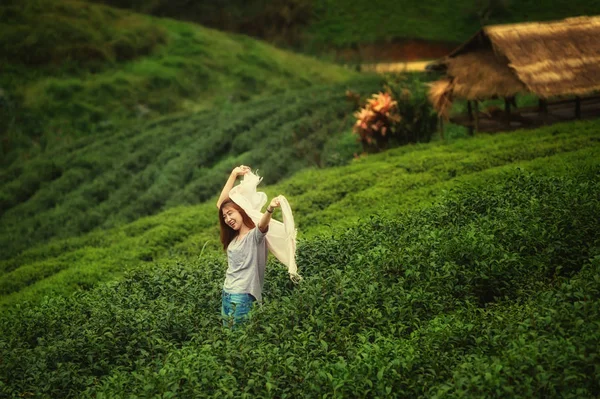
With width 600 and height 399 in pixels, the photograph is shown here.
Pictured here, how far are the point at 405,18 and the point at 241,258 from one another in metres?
32.2

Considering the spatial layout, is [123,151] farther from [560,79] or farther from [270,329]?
[270,329]

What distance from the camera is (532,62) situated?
1747cm

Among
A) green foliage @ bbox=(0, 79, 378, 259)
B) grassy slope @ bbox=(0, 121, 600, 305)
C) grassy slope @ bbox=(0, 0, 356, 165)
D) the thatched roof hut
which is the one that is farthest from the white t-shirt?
grassy slope @ bbox=(0, 0, 356, 165)

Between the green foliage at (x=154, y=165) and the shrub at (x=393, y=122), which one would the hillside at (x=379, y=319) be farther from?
the green foliage at (x=154, y=165)

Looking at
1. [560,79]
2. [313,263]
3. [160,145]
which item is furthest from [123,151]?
[313,263]

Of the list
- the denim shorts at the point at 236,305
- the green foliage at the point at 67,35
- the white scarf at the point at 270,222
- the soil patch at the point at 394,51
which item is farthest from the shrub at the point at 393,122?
the green foliage at the point at 67,35

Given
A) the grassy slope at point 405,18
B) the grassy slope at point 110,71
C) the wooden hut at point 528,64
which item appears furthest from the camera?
the grassy slope at point 405,18

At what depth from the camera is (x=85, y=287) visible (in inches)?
532

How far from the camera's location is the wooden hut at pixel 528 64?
17047mm

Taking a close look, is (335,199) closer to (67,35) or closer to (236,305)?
(236,305)

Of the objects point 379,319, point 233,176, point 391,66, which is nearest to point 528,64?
point 233,176

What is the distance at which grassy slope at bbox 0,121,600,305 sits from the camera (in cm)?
1366

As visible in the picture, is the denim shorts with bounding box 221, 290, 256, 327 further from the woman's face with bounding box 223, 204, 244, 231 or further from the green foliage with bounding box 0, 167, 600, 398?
the woman's face with bounding box 223, 204, 244, 231

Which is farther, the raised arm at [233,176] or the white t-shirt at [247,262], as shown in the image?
the raised arm at [233,176]
